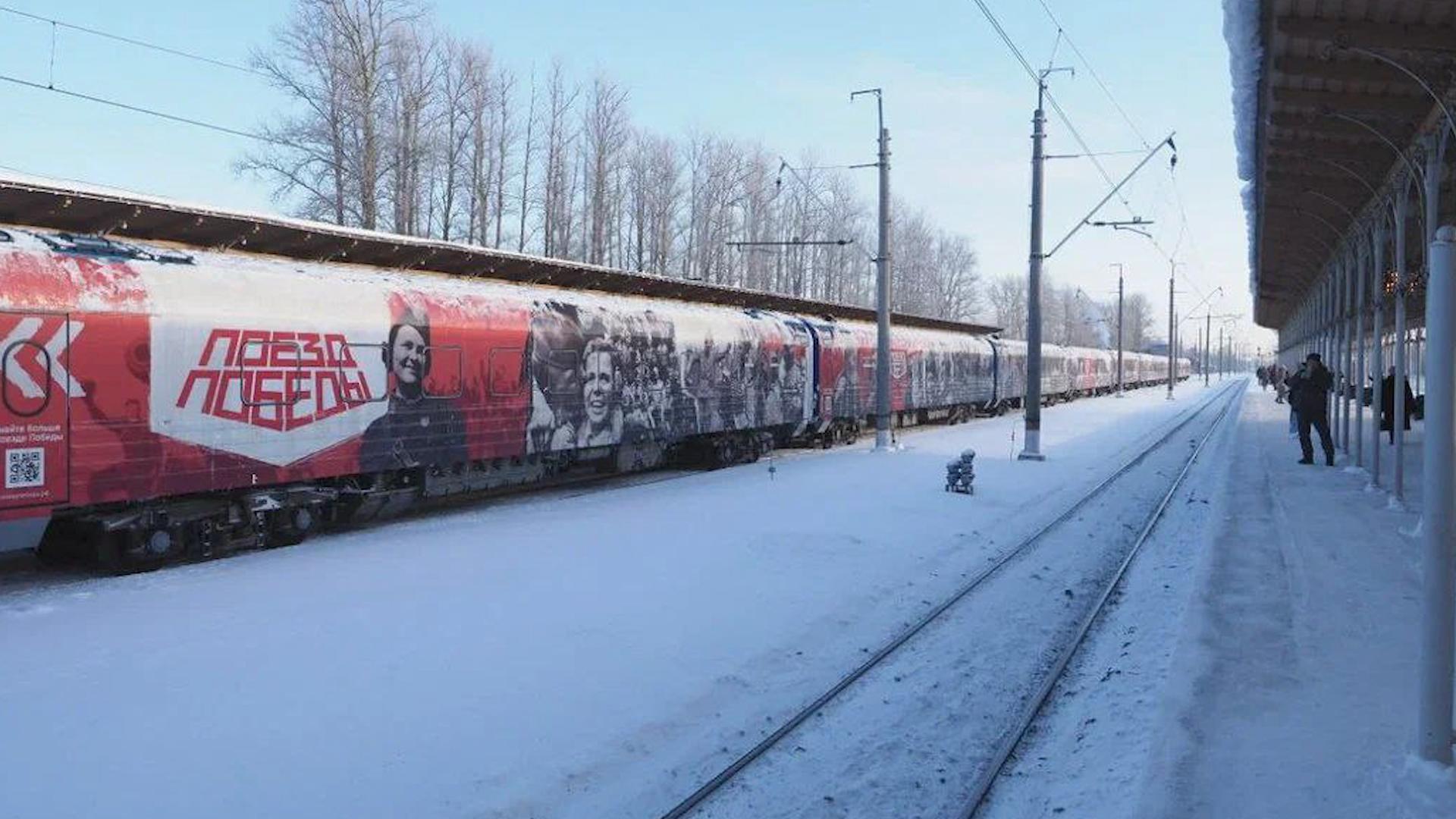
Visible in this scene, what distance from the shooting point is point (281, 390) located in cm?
1066

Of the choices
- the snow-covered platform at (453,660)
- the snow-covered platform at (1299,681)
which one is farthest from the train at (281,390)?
the snow-covered platform at (1299,681)

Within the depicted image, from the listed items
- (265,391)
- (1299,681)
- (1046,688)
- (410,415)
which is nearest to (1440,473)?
(1299,681)

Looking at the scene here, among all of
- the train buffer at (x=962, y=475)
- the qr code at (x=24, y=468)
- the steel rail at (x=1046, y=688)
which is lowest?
the steel rail at (x=1046, y=688)

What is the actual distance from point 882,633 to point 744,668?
4.96ft

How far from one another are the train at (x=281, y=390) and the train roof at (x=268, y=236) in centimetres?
26

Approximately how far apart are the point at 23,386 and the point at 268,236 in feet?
16.2

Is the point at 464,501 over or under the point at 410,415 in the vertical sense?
under

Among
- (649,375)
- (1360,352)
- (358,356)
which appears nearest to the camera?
(358,356)

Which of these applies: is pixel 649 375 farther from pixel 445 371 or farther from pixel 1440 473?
pixel 1440 473

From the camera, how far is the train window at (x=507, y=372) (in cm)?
1346

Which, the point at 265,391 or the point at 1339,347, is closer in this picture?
the point at 265,391

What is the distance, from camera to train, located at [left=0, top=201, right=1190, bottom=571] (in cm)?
866

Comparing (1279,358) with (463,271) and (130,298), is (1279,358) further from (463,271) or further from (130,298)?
(130,298)

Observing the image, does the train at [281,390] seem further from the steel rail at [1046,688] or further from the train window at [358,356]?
the steel rail at [1046,688]
